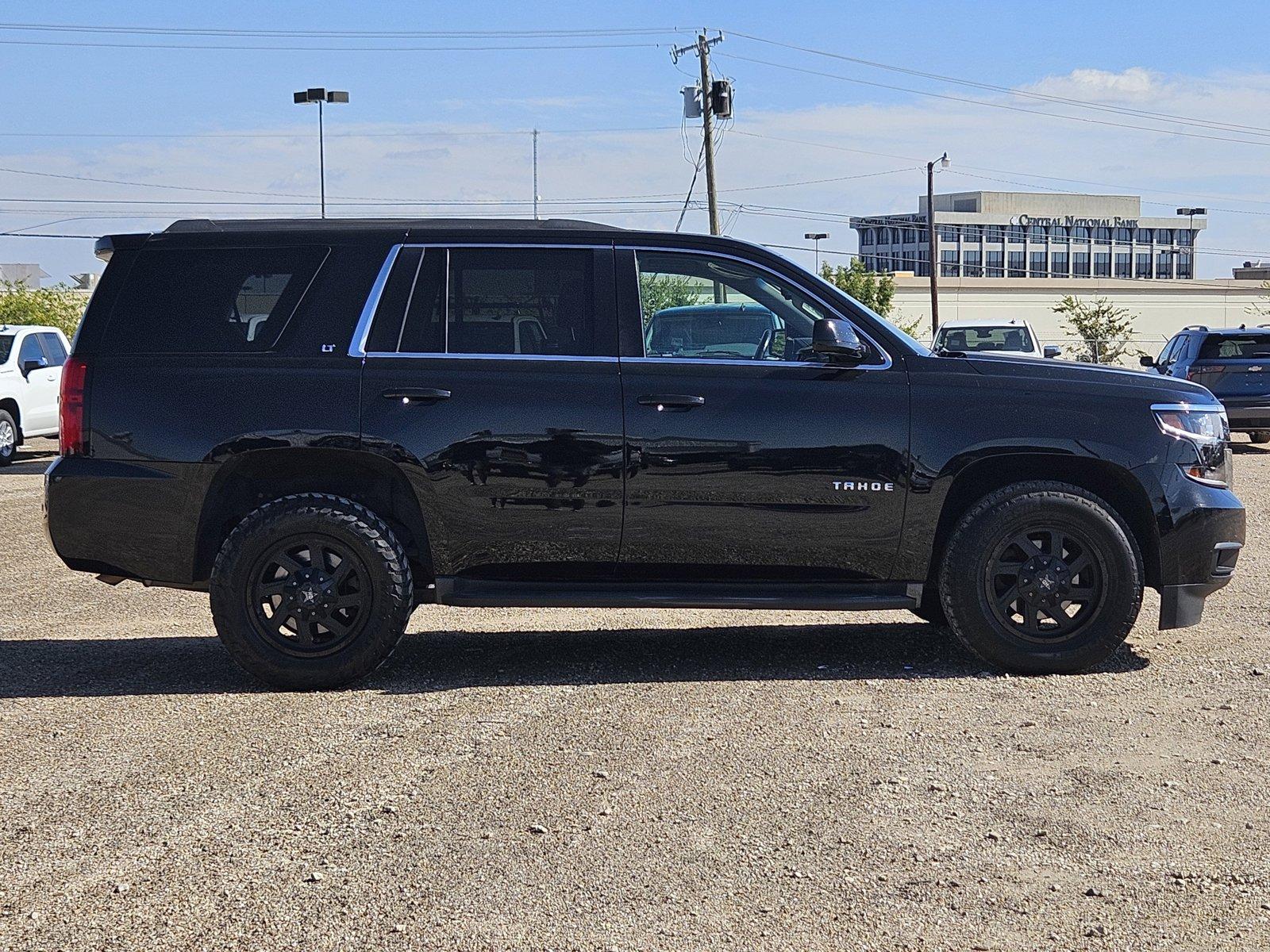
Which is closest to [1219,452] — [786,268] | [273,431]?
[786,268]

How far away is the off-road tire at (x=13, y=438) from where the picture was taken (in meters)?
20.8

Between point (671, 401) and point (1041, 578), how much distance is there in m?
1.85

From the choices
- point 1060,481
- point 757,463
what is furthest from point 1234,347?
point 757,463

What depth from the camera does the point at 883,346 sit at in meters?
6.99

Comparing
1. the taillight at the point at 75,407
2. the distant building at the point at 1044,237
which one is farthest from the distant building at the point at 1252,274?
the taillight at the point at 75,407

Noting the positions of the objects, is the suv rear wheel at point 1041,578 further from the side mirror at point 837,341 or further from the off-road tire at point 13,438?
the off-road tire at point 13,438

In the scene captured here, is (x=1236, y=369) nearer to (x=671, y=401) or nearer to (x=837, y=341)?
(x=837, y=341)

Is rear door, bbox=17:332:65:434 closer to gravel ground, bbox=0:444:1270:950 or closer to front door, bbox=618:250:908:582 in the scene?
gravel ground, bbox=0:444:1270:950

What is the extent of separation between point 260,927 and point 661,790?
63.9 inches

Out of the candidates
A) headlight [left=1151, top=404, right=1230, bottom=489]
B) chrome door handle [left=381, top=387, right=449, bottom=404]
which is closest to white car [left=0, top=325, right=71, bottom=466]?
chrome door handle [left=381, top=387, right=449, bottom=404]

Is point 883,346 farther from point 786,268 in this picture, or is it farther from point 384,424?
point 384,424

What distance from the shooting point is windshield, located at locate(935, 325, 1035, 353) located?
86.2 feet

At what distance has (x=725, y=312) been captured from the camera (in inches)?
283

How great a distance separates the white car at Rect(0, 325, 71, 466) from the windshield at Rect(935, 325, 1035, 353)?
46.3ft
